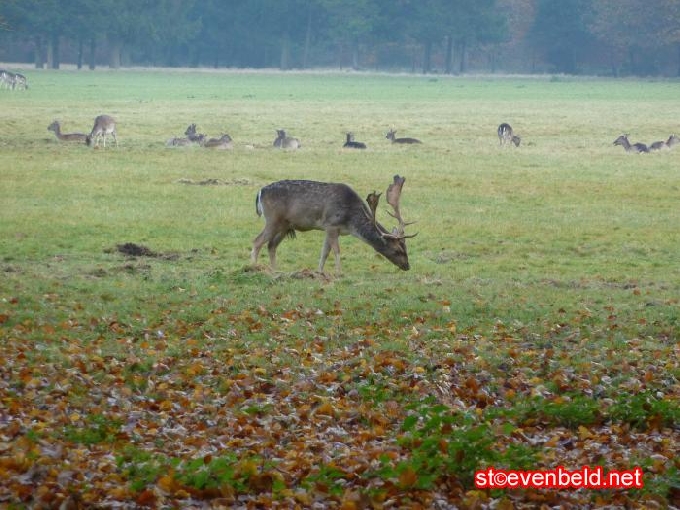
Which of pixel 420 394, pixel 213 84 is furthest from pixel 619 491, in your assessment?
pixel 213 84

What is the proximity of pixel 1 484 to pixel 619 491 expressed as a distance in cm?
360

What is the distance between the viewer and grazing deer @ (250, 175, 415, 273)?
1508 centimetres

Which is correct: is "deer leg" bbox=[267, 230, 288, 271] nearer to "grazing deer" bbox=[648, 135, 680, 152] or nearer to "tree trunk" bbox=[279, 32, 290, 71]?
"grazing deer" bbox=[648, 135, 680, 152]

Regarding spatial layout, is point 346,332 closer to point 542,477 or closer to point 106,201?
point 542,477

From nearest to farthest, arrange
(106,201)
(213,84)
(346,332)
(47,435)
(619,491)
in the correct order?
(619,491) < (47,435) < (346,332) < (106,201) < (213,84)

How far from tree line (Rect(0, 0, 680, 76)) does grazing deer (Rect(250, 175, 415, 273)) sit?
273ft

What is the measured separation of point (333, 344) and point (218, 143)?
70.7 feet

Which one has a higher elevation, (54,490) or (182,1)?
(182,1)

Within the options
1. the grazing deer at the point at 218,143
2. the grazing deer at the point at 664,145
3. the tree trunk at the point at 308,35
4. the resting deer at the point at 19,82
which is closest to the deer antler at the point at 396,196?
the grazing deer at the point at 218,143

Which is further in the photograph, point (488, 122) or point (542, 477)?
point (488, 122)

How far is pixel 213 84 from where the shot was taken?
7519cm

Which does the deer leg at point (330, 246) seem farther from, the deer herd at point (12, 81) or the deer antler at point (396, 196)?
the deer herd at point (12, 81)

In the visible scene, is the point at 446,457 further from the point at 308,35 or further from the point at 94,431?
the point at 308,35

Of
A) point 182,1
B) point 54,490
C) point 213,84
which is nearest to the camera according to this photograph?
point 54,490
